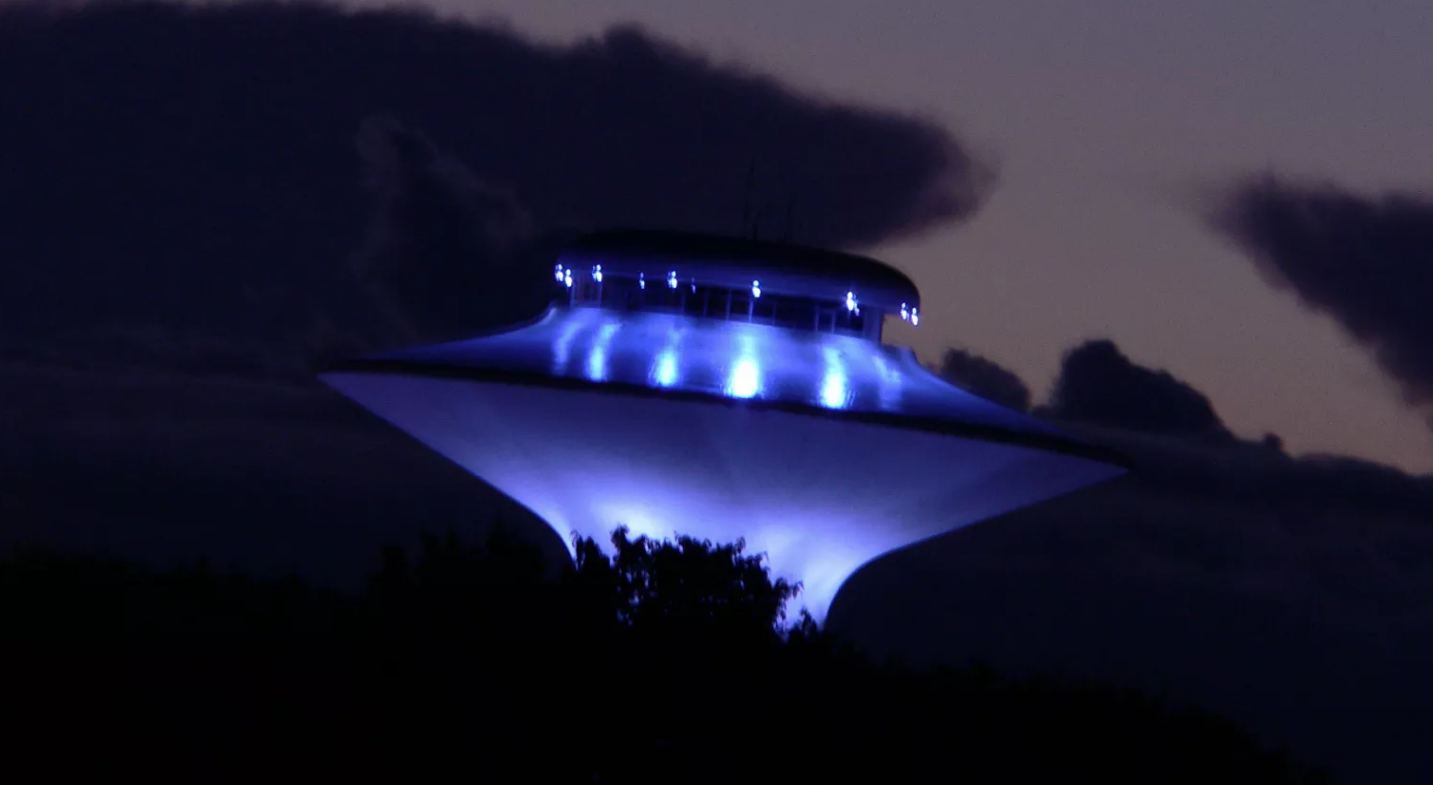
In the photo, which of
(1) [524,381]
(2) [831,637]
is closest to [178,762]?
(2) [831,637]

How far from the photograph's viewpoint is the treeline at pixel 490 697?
1691 cm

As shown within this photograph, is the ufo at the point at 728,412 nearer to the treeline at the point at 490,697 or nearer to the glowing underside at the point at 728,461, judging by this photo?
the glowing underside at the point at 728,461

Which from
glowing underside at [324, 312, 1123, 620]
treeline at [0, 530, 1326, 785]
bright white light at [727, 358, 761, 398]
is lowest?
treeline at [0, 530, 1326, 785]

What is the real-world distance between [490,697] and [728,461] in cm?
1034

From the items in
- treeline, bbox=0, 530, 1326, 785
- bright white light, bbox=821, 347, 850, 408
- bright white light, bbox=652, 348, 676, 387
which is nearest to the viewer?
treeline, bbox=0, 530, 1326, 785

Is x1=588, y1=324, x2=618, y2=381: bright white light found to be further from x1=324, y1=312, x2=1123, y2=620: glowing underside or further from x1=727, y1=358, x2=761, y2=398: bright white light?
x1=727, y1=358, x2=761, y2=398: bright white light

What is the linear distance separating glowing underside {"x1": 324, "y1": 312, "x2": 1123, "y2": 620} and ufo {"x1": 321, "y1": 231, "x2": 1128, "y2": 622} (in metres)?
0.03

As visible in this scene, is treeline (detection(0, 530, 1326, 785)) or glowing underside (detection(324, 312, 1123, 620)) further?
glowing underside (detection(324, 312, 1123, 620))

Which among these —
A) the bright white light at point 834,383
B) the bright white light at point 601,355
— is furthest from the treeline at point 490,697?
the bright white light at point 834,383

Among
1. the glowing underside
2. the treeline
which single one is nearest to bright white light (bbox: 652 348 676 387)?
the glowing underside

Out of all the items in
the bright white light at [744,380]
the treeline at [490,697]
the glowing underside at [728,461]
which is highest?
the bright white light at [744,380]

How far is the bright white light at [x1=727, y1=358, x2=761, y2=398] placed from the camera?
88.9ft

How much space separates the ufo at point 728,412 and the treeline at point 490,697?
4.90 meters

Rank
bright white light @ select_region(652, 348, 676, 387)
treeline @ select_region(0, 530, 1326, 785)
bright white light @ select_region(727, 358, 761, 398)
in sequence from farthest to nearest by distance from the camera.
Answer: bright white light @ select_region(652, 348, 676, 387)
bright white light @ select_region(727, 358, 761, 398)
treeline @ select_region(0, 530, 1326, 785)
